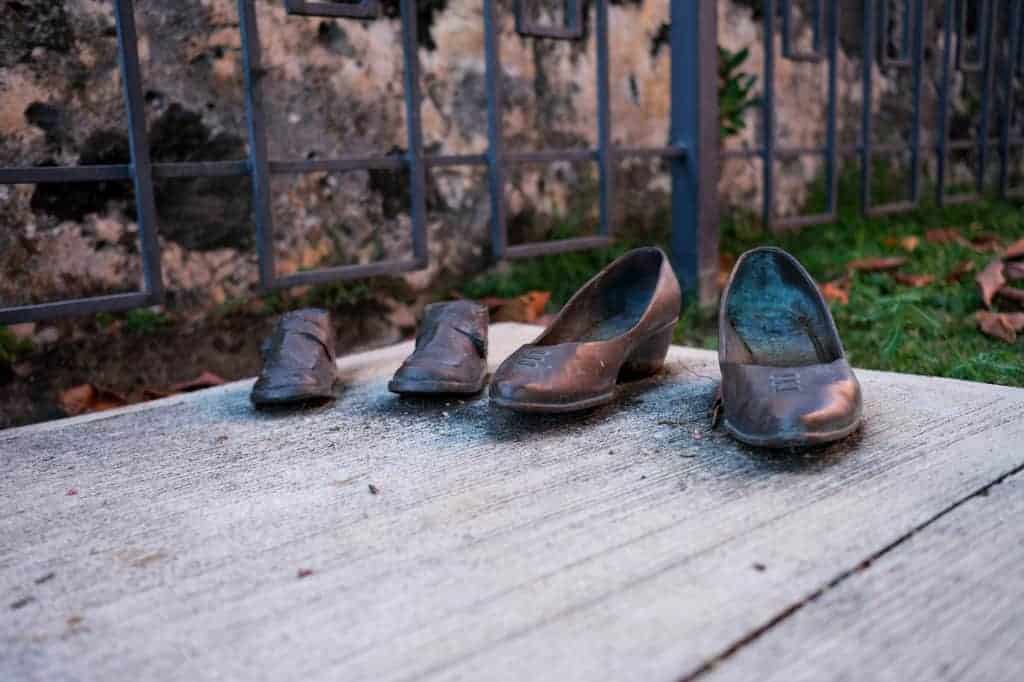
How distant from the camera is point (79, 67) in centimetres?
172

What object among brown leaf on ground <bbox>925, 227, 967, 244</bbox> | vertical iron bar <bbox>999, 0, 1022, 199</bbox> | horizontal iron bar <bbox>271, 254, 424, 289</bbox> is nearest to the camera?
horizontal iron bar <bbox>271, 254, 424, 289</bbox>

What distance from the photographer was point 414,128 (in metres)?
1.75

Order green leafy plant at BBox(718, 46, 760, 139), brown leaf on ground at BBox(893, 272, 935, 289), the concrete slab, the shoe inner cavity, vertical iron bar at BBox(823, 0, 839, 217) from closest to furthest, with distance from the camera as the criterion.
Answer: the concrete slab < the shoe inner cavity < brown leaf on ground at BBox(893, 272, 935, 289) < vertical iron bar at BBox(823, 0, 839, 217) < green leafy plant at BBox(718, 46, 760, 139)

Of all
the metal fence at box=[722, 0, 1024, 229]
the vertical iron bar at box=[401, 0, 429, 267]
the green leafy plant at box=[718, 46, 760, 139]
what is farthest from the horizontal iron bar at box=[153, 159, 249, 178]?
the green leafy plant at box=[718, 46, 760, 139]

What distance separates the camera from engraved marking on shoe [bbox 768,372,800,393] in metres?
1.05

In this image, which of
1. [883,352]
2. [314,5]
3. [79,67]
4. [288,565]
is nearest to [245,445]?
[288,565]

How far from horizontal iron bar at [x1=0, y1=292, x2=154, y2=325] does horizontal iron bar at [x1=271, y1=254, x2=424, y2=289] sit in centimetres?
25

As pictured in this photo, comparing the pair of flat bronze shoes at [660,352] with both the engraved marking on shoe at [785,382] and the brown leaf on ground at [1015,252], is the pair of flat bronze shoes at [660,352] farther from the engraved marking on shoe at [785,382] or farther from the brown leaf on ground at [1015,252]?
the brown leaf on ground at [1015,252]

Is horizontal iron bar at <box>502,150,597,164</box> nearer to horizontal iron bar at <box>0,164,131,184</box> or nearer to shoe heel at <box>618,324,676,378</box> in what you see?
shoe heel at <box>618,324,676,378</box>

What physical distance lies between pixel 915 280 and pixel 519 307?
1.11 m

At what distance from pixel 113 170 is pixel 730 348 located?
1074 millimetres

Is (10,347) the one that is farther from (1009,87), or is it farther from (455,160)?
(1009,87)

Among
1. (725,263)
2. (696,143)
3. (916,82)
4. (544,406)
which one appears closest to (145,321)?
(544,406)

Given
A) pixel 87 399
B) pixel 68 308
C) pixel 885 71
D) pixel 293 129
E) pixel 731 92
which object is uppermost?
pixel 885 71
